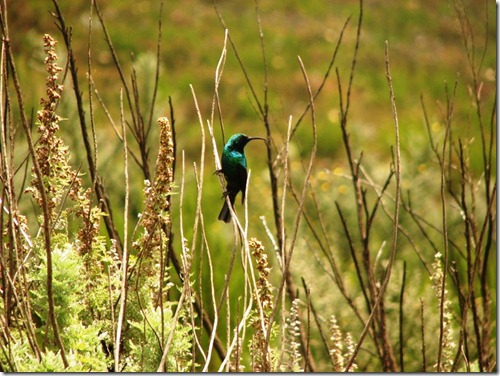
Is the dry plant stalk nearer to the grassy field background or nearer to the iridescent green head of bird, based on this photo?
the iridescent green head of bird

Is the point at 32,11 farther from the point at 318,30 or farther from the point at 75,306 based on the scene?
the point at 318,30

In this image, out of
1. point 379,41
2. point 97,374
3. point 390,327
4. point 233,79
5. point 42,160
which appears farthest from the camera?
point 379,41

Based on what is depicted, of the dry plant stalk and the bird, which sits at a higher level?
the bird

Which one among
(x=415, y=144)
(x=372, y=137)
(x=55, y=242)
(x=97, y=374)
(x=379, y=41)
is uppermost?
(x=379, y=41)

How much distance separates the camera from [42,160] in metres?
1.21

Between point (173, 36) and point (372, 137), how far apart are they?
270cm

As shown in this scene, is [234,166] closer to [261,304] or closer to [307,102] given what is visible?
[261,304]

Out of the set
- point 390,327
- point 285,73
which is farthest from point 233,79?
point 390,327

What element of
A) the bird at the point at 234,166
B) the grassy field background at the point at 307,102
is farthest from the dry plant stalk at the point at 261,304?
the grassy field background at the point at 307,102

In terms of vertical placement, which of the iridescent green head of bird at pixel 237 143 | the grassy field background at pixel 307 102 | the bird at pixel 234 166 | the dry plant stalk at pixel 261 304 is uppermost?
the grassy field background at pixel 307 102

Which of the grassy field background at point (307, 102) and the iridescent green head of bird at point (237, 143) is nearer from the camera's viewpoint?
the iridescent green head of bird at point (237, 143)

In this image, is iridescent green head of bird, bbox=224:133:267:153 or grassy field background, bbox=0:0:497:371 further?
grassy field background, bbox=0:0:497:371

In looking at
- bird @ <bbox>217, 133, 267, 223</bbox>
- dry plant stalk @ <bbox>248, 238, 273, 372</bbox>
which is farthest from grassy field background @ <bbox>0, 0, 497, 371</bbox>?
bird @ <bbox>217, 133, 267, 223</bbox>

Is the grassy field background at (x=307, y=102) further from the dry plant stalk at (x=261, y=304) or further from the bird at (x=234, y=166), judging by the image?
the bird at (x=234, y=166)
